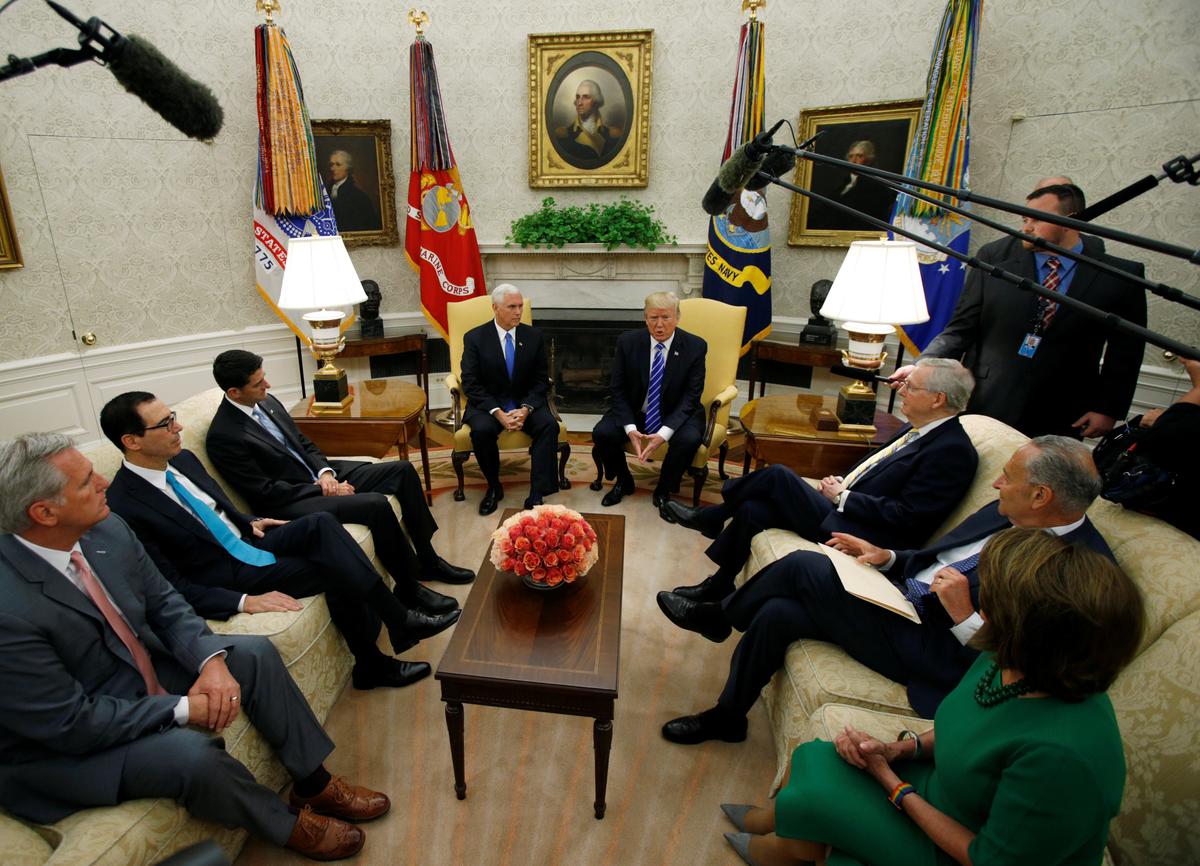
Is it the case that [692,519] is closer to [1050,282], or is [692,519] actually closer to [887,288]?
[887,288]

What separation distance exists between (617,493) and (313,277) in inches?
89.7

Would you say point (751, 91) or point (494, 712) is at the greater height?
point (751, 91)

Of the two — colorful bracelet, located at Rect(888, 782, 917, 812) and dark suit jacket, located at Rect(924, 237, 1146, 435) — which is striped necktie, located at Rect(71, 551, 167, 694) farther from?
dark suit jacket, located at Rect(924, 237, 1146, 435)

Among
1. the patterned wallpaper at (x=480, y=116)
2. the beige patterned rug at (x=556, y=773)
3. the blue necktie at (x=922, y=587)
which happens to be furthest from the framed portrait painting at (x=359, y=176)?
the blue necktie at (x=922, y=587)

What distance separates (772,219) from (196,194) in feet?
15.5

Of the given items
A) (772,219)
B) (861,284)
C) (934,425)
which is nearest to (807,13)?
(772,219)

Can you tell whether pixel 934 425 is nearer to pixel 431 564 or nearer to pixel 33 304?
pixel 431 564

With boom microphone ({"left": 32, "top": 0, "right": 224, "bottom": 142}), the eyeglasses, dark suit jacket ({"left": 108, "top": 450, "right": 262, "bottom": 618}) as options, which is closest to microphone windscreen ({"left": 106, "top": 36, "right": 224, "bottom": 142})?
boom microphone ({"left": 32, "top": 0, "right": 224, "bottom": 142})

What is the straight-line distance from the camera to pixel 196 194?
500cm

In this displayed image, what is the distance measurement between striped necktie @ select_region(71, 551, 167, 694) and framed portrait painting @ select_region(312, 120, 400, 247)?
4.39m

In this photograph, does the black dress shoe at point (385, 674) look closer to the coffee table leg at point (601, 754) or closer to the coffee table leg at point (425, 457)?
the coffee table leg at point (601, 754)

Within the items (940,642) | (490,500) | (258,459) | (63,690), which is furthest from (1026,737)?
(490,500)

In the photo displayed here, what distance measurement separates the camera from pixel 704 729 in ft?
8.09

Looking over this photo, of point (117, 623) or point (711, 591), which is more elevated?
point (117, 623)
